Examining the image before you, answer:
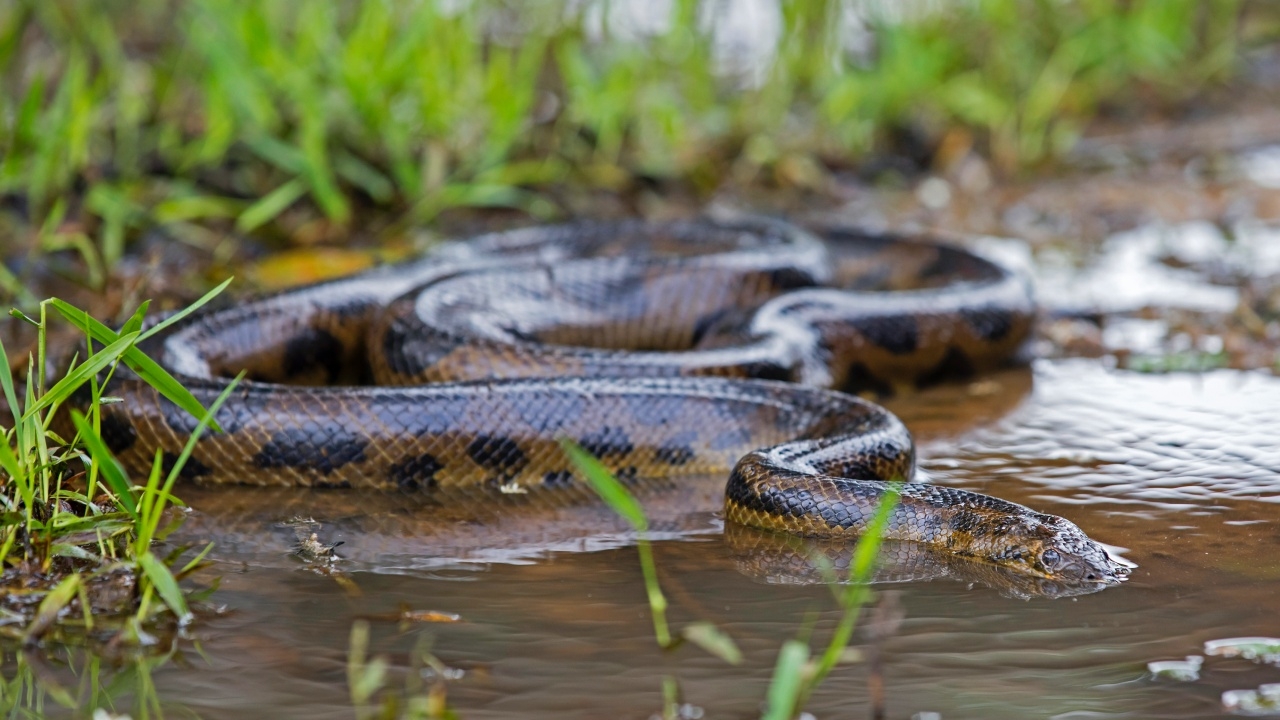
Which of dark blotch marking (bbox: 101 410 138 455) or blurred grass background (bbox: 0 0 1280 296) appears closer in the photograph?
dark blotch marking (bbox: 101 410 138 455)

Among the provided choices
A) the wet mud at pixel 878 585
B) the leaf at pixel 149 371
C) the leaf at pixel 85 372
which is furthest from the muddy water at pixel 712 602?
the leaf at pixel 85 372

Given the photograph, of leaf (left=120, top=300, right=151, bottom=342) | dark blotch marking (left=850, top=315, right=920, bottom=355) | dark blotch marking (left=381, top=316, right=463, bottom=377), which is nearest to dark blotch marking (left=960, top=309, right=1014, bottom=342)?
dark blotch marking (left=850, top=315, right=920, bottom=355)

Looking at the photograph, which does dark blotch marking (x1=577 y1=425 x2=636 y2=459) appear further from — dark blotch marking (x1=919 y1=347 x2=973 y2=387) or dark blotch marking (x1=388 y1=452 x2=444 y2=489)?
dark blotch marking (x1=919 y1=347 x2=973 y2=387)

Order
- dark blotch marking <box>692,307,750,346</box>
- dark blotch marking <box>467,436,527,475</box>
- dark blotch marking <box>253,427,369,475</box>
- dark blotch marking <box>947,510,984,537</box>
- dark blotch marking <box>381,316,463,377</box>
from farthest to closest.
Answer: dark blotch marking <box>692,307,750,346</box> → dark blotch marking <box>381,316,463,377</box> → dark blotch marking <box>467,436,527,475</box> → dark blotch marking <box>253,427,369,475</box> → dark blotch marking <box>947,510,984,537</box>

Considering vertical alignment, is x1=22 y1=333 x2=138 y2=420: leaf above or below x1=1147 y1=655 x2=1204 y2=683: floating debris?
above

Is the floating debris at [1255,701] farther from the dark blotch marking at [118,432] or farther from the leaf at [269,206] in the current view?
the leaf at [269,206]

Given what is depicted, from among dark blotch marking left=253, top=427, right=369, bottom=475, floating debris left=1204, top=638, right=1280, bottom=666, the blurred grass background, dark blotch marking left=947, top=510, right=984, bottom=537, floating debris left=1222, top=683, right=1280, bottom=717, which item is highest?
the blurred grass background

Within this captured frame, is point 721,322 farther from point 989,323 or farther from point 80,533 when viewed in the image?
point 80,533
